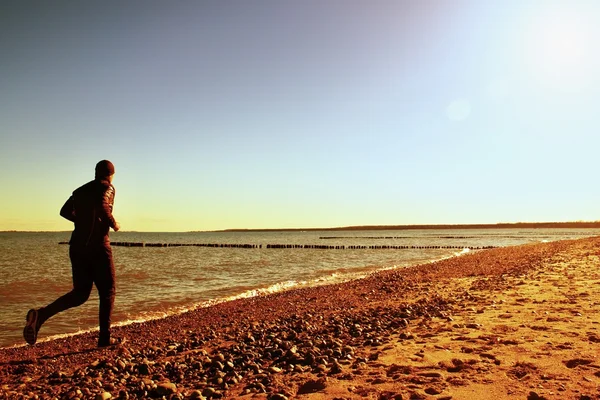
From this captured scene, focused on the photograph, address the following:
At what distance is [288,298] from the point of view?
12.5 meters

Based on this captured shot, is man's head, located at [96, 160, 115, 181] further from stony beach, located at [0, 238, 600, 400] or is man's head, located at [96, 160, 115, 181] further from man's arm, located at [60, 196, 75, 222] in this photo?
stony beach, located at [0, 238, 600, 400]

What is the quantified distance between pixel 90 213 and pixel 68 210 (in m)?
0.37

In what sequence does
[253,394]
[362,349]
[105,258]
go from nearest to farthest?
1. [253,394]
2. [362,349]
3. [105,258]

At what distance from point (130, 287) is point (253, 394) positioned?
1651cm

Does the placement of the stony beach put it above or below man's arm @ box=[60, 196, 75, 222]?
below

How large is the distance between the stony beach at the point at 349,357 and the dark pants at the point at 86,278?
0.83 meters

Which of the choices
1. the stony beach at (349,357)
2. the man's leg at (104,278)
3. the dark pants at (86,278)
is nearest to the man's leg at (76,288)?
the dark pants at (86,278)

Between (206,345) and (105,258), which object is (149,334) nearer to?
(206,345)

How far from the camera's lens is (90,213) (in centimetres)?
587

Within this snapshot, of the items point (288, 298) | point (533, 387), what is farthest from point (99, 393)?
point (288, 298)

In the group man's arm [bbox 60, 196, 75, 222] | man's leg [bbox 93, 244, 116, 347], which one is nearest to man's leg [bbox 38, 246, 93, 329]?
man's leg [bbox 93, 244, 116, 347]

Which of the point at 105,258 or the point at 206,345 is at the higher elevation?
the point at 105,258

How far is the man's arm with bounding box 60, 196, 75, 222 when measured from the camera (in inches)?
233

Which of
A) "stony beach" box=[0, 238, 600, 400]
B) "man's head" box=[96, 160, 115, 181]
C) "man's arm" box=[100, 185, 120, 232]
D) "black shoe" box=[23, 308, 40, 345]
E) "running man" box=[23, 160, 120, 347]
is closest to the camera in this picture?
"stony beach" box=[0, 238, 600, 400]
